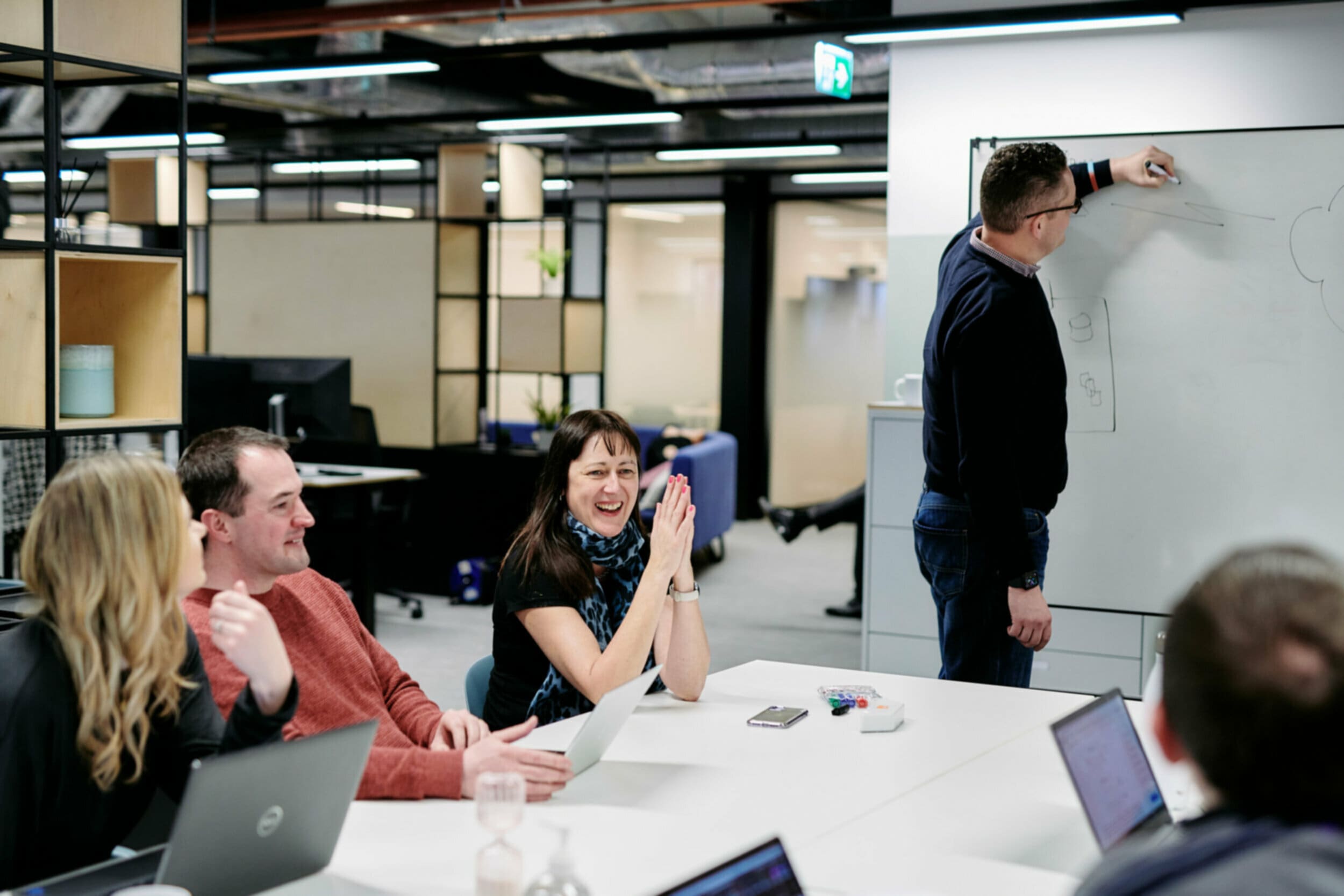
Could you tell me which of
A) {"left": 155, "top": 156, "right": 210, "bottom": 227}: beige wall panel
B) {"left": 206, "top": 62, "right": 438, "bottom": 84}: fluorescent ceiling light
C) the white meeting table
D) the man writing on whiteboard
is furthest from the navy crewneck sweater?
{"left": 155, "top": 156, "right": 210, "bottom": 227}: beige wall panel

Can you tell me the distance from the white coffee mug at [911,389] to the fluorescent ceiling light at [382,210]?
832 centimetres

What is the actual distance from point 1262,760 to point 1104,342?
3404 mm

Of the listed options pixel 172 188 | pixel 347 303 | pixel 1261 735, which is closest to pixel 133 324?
pixel 1261 735

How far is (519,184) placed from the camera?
25.8 feet

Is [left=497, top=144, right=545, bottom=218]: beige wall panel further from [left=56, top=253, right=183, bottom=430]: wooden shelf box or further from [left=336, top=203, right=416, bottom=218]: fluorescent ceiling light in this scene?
[left=336, top=203, right=416, bottom=218]: fluorescent ceiling light

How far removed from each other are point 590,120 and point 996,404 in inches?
201

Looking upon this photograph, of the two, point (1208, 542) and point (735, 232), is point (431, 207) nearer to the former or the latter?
point (735, 232)

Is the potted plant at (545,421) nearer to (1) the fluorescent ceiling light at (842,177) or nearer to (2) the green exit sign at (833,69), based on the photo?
(2) the green exit sign at (833,69)

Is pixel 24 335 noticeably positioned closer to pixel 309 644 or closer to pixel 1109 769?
pixel 309 644

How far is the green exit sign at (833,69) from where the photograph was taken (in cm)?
511

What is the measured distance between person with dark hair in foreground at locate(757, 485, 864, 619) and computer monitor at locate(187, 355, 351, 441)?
270 cm

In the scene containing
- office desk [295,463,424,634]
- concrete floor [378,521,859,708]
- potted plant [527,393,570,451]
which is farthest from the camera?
potted plant [527,393,570,451]

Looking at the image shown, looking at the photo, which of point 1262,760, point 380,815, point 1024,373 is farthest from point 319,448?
point 1262,760

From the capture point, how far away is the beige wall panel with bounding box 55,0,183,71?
3.20 metres
